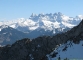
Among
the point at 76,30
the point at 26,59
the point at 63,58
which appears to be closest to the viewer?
the point at 63,58

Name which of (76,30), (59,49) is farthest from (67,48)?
(76,30)

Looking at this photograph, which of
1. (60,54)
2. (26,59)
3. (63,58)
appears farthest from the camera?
(26,59)

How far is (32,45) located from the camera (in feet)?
648

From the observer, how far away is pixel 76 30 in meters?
154

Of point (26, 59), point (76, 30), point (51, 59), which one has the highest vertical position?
point (76, 30)

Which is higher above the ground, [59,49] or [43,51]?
[59,49]

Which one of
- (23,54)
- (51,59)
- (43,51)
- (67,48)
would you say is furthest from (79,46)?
(23,54)

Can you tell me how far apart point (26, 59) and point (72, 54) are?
7208cm

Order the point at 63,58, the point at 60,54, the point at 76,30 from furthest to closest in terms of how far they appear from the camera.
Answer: the point at 76,30
the point at 60,54
the point at 63,58

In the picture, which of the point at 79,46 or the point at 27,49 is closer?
the point at 79,46

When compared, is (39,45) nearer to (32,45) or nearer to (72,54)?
(32,45)

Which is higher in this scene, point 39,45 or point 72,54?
point 72,54

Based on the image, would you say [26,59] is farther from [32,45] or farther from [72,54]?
[72,54]

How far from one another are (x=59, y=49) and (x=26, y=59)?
59.8 metres
